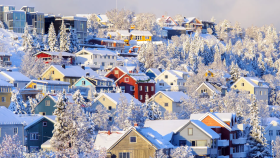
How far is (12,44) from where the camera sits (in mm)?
107875

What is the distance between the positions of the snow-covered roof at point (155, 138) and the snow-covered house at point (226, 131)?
9266 millimetres

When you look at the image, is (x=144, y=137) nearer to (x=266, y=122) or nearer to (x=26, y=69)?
(x=266, y=122)

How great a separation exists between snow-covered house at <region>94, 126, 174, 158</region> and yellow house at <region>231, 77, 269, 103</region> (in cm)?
5998

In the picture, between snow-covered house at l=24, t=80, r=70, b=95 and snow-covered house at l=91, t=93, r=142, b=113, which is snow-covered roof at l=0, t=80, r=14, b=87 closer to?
snow-covered house at l=24, t=80, r=70, b=95

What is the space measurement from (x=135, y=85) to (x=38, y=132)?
35.8 meters

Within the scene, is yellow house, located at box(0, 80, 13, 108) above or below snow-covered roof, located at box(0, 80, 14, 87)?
below

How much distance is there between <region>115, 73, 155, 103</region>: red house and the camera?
92.1 meters

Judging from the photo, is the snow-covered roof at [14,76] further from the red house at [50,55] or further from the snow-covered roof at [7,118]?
the snow-covered roof at [7,118]

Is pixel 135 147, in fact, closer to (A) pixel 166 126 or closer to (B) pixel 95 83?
(A) pixel 166 126

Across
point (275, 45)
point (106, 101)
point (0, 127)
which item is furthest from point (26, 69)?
point (275, 45)

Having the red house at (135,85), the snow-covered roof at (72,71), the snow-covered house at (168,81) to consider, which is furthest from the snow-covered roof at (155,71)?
the snow-covered roof at (72,71)

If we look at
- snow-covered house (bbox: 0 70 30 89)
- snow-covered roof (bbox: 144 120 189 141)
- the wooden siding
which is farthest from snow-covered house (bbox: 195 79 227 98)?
the wooden siding

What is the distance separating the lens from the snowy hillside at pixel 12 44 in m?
102

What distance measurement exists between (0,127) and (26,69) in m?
43.8
